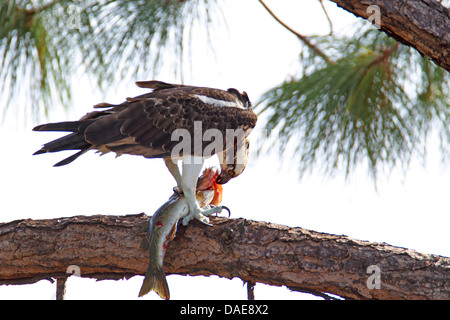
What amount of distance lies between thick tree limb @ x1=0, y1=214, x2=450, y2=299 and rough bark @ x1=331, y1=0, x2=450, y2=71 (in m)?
0.94

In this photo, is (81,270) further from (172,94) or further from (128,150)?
(172,94)

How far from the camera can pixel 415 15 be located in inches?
104

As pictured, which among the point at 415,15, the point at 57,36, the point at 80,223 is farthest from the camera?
the point at 57,36

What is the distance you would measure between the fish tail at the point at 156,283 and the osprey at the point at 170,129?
11.6 inches

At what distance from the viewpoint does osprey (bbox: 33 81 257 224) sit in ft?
9.25

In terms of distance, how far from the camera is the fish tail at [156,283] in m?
2.64

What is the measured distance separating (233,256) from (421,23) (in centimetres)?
138

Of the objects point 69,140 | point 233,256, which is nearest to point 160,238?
point 233,256

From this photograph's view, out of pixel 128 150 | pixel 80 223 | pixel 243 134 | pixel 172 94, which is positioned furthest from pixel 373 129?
pixel 80 223

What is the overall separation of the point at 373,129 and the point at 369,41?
0.57 meters

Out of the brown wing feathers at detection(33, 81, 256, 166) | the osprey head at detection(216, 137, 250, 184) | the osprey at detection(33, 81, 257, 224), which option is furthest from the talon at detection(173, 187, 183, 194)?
the osprey head at detection(216, 137, 250, 184)

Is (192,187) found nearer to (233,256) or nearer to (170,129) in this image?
(170,129)

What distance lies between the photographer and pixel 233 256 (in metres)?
2.66

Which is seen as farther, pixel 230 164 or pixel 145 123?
pixel 230 164
